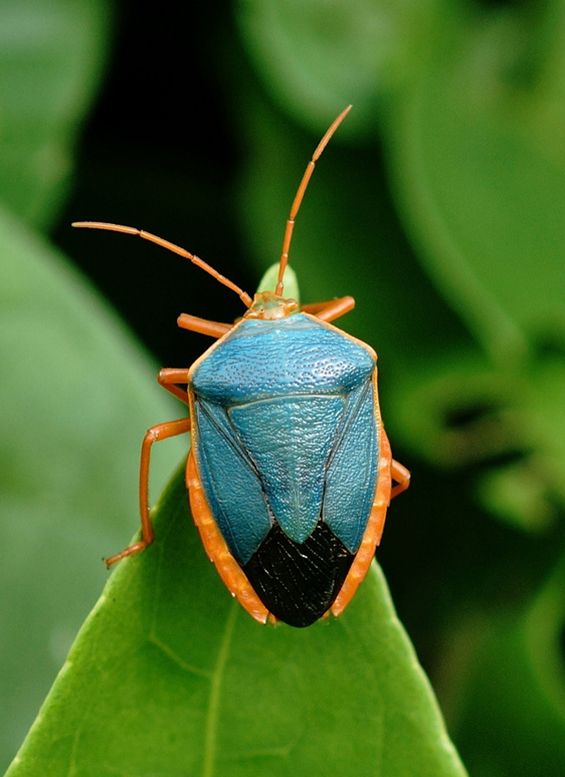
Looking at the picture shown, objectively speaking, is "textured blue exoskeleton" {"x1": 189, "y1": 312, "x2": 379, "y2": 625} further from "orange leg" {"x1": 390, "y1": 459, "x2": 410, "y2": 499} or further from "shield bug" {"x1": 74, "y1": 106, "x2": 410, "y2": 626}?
"orange leg" {"x1": 390, "y1": 459, "x2": 410, "y2": 499}

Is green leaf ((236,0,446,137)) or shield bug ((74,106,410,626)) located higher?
green leaf ((236,0,446,137))

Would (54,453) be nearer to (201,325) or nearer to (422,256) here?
(201,325)

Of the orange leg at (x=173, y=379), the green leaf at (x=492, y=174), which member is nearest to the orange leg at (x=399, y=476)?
the orange leg at (x=173, y=379)

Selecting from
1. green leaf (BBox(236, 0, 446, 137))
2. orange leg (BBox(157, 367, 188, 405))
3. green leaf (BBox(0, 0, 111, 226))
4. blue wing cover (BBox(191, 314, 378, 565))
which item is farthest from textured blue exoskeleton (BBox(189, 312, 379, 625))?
green leaf (BBox(236, 0, 446, 137))

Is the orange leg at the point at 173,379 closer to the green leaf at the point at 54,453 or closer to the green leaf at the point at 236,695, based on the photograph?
the green leaf at the point at 54,453

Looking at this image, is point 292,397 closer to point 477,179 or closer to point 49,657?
point 49,657

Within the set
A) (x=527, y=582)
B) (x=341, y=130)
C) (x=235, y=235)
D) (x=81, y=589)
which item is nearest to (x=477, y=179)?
(x=341, y=130)
